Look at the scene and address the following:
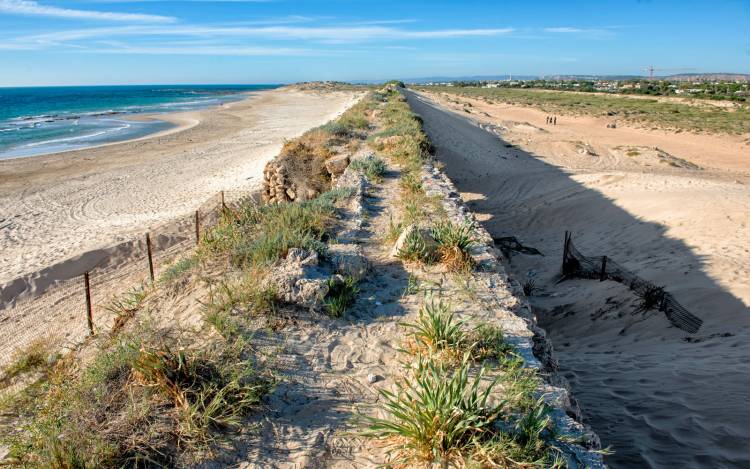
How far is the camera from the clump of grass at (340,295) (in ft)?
14.1

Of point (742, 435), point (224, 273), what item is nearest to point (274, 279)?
point (224, 273)

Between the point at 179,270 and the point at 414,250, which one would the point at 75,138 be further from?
the point at 414,250

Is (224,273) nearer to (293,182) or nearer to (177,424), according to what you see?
(177,424)

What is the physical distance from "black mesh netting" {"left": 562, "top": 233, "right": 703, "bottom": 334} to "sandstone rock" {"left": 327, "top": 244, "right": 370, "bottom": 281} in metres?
4.40

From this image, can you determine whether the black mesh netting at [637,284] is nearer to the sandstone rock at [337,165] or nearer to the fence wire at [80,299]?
the sandstone rock at [337,165]

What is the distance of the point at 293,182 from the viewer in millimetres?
12320

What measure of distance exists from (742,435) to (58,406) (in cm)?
538

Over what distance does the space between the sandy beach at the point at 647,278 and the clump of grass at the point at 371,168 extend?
3.45 metres

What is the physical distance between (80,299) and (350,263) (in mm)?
6358

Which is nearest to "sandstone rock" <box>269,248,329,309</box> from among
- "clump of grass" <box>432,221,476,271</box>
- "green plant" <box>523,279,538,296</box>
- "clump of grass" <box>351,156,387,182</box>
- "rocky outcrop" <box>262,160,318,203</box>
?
"clump of grass" <box>432,221,476,271</box>

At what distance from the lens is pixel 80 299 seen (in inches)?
336

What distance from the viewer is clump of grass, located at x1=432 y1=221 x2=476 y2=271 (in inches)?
204

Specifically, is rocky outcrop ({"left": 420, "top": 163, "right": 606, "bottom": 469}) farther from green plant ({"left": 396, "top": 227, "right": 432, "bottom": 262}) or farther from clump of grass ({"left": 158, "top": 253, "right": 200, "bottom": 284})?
clump of grass ({"left": 158, "top": 253, "right": 200, "bottom": 284})

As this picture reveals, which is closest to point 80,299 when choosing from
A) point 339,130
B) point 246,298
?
point 246,298
